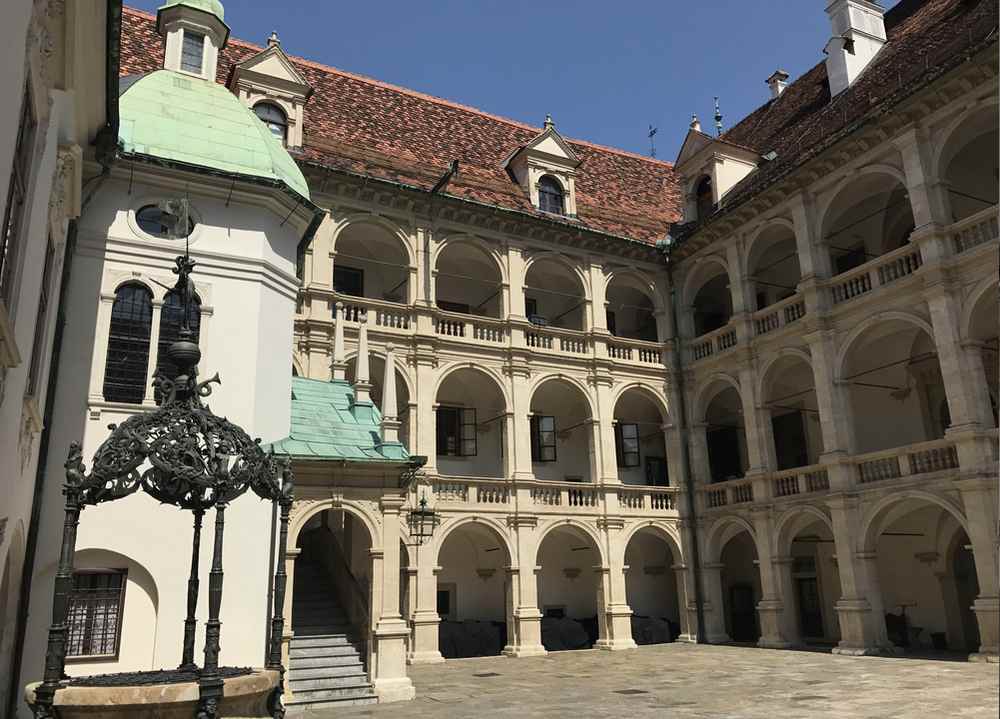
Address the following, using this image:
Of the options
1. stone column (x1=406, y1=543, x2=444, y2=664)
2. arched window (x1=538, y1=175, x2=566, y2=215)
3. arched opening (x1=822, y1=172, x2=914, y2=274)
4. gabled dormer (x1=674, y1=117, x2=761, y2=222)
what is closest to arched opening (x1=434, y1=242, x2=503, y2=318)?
arched window (x1=538, y1=175, x2=566, y2=215)

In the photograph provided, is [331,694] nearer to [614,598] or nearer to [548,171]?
[614,598]

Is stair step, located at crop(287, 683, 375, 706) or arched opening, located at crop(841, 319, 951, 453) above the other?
arched opening, located at crop(841, 319, 951, 453)

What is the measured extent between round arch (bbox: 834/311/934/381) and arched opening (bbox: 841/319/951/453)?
603 millimetres

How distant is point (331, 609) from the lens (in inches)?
593

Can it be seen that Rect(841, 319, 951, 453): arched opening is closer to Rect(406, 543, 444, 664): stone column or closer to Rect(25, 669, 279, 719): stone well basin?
Rect(406, 543, 444, 664): stone column

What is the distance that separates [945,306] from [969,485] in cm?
386

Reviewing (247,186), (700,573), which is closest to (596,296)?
(700,573)

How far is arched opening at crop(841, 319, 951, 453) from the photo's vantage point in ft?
71.7

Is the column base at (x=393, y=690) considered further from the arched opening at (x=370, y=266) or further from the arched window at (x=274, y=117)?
the arched window at (x=274, y=117)

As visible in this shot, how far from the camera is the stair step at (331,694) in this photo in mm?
12516

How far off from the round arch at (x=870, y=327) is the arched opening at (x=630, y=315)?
290 inches

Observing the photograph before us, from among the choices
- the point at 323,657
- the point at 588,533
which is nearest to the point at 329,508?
the point at 323,657

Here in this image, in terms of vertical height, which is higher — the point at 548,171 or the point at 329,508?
the point at 548,171

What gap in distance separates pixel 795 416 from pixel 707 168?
8.11 m
